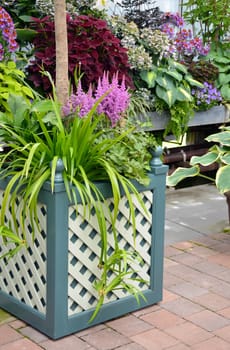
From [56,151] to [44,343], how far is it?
2.75 ft

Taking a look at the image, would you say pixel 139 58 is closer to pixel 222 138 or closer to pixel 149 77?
pixel 149 77

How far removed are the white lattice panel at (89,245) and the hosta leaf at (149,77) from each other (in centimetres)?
194

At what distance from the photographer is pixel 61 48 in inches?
120

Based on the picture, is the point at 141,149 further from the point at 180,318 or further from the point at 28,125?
the point at 180,318

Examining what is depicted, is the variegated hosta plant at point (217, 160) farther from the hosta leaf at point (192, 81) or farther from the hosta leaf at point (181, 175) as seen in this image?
the hosta leaf at point (192, 81)

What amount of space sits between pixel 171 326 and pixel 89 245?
0.56 meters

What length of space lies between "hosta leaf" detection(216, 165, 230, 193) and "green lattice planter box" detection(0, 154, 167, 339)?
68 cm

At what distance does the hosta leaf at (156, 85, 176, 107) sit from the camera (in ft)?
16.0

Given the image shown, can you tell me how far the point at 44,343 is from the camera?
9.08 ft

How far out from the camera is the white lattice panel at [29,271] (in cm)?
280

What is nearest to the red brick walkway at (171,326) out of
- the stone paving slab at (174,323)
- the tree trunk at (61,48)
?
the stone paving slab at (174,323)

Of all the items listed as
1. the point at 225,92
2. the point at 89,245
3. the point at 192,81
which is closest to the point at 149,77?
the point at 192,81

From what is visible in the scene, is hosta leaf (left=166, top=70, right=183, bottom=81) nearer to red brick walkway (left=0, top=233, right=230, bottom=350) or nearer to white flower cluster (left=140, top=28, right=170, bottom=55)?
white flower cluster (left=140, top=28, right=170, bottom=55)

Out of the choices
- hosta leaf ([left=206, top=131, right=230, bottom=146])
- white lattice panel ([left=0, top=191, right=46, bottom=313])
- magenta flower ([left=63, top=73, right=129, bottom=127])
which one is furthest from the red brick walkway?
magenta flower ([left=63, top=73, right=129, bottom=127])
